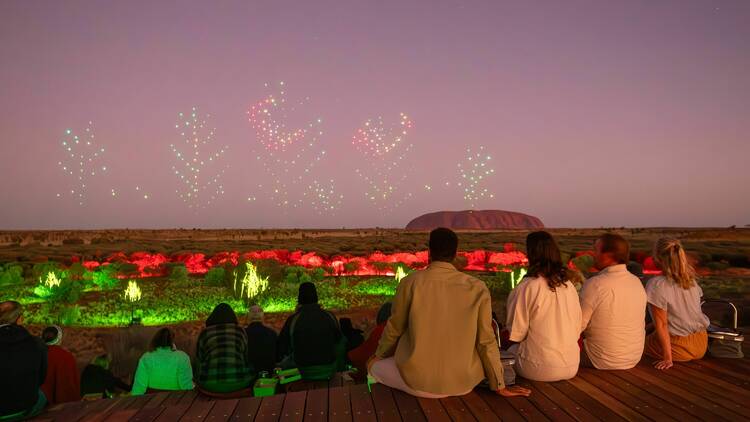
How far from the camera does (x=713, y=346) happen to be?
6113mm

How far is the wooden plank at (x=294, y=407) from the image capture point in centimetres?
432

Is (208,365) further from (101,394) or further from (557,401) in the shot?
(557,401)

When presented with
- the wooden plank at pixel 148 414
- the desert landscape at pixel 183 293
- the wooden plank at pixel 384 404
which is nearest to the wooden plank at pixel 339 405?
the wooden plank at pixel 384 404

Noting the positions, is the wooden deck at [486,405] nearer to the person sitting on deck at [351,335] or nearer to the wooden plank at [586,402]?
the wooden plank at [586,402]

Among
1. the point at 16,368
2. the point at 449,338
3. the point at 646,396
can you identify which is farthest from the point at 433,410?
the point at 16,368

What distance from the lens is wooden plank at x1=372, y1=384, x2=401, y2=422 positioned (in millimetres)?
4230

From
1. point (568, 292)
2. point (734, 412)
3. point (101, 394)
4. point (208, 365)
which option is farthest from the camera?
point (101, 394)

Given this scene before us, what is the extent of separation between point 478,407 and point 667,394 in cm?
193

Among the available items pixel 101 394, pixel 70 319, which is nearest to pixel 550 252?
pixel 101 394

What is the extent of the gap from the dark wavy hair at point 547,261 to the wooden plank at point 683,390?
1.62 metres

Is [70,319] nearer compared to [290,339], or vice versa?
[290,339]

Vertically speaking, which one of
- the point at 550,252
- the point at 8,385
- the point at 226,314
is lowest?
the point at 8,385

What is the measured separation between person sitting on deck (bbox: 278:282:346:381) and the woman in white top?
255 cm

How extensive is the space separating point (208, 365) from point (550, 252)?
154 inches
